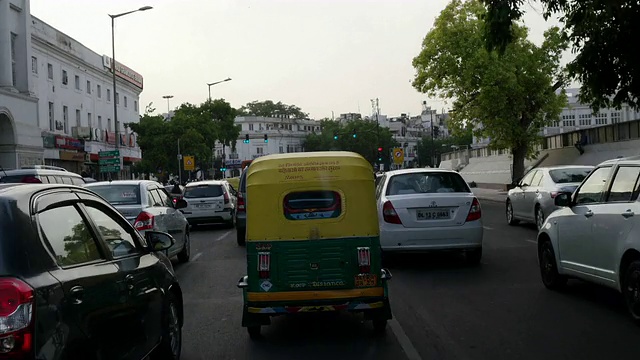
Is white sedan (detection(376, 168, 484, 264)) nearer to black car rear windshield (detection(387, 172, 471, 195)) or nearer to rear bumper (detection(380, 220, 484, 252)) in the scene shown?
rear bumper (detection(380, 220, 484, 252))

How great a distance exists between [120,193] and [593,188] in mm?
7568

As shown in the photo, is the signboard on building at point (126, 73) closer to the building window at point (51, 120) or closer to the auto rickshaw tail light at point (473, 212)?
the building window at point (51, 120)

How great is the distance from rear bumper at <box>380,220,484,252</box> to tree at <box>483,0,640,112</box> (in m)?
3.00

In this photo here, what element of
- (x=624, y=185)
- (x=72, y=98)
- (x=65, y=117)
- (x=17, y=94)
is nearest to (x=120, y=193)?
(x=624, y=185)

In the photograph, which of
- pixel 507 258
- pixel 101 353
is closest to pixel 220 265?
pixel 507 258

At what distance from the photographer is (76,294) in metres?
3.71

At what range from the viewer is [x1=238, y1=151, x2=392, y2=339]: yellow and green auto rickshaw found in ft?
22.1

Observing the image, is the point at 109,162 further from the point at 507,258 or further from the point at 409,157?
the point at 409,157

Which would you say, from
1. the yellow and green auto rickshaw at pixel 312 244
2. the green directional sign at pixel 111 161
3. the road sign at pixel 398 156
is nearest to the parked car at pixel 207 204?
the yellow and green auto rickshaw at pixel 312 244

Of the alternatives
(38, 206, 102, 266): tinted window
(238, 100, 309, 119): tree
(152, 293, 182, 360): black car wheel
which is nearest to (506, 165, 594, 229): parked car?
(152, 293, 182, 360): black car wheel

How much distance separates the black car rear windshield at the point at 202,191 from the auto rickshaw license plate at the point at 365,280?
16.1 meters

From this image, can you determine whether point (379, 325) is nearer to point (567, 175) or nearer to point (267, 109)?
point (567, 175)

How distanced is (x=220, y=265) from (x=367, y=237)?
673 centimetres

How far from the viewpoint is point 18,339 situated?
3189 millimetres
